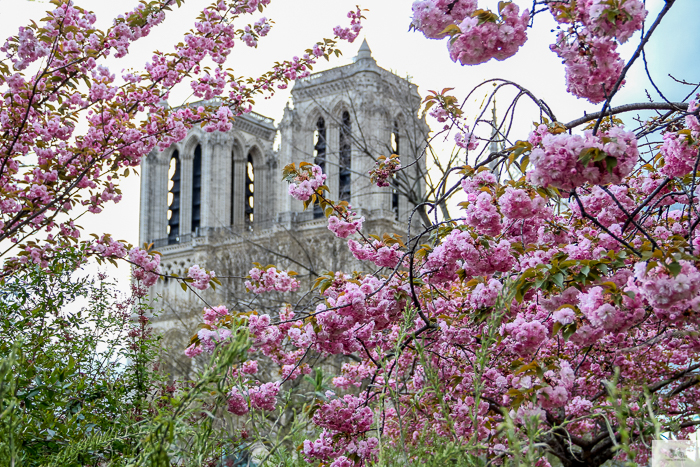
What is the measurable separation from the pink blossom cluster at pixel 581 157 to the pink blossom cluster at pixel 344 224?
2020mm

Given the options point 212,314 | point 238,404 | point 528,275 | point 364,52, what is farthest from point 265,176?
point 528,275

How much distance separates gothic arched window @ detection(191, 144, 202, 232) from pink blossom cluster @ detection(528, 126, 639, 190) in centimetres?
4492

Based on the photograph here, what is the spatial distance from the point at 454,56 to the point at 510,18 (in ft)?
0.98

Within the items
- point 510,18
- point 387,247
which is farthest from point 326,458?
point 510,18

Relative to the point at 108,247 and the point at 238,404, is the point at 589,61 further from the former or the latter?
the point at 108,247

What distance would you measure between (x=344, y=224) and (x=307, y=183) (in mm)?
410

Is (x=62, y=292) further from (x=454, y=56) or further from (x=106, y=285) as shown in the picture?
(x=454, y=56)

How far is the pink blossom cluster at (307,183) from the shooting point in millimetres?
4344

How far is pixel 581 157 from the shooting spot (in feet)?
8.27

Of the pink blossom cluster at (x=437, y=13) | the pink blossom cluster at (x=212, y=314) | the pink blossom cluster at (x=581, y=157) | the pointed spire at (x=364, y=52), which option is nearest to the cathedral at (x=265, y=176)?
the pointed spire at (x=364, y=52)

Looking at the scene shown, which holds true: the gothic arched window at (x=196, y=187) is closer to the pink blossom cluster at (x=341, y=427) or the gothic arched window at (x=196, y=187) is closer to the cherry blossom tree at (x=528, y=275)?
the cherry blossom tree at (x=528, y=275)

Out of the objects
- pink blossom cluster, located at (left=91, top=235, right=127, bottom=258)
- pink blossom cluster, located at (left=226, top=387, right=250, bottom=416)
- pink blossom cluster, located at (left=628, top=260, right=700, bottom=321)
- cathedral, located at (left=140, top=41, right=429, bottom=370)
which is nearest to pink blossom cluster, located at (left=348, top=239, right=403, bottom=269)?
pink blossom cluster, located at (left=226, top=387, right=250, bottom=416)

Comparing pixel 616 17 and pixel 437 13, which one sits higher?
pixel 437 13

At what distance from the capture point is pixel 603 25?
106 inches
